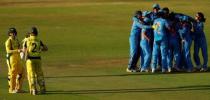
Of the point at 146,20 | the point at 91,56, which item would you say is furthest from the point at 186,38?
the point at 91,56

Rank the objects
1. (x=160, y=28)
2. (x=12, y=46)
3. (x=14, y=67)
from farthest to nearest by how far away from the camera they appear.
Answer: (x=160, y=28) < (x=12, y=46) < (x=14, y=67)

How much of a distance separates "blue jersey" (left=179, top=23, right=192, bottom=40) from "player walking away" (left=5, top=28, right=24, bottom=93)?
238 inches

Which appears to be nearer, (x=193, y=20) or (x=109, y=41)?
(x=193, y=20)

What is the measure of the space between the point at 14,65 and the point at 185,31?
6437mm

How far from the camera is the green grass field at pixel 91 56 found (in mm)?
19047

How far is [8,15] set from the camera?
165ft

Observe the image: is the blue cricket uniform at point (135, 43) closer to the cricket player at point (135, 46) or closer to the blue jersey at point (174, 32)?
the cricket player at point (135, 46)

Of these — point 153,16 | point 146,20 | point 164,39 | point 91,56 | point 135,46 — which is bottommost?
point 91,56

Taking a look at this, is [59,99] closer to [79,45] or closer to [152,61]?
[152,61]

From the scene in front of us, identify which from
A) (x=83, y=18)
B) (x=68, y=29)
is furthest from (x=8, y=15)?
(x=68, y=29)

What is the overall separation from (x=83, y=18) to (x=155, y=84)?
27.8 m

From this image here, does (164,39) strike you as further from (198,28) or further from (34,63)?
(34,63)

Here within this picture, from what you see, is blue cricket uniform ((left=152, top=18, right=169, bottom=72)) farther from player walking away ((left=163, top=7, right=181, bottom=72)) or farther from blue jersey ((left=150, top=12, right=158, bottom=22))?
blue jersey ((left=150, top=12, right=158, bottom=22))

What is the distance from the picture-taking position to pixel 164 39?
2264 centimetres
